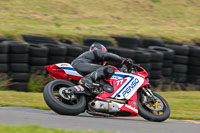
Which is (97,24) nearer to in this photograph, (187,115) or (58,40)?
(58,40)

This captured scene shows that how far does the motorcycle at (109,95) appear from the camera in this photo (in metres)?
6.52

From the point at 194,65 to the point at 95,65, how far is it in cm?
712

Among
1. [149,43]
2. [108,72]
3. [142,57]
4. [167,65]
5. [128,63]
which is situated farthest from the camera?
[149,43]

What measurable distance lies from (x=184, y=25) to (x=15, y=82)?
15.6m

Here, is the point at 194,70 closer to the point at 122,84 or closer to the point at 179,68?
the point at 179,68

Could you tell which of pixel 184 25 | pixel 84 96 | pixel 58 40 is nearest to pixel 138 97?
pixel 84 96

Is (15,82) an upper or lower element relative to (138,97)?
lower

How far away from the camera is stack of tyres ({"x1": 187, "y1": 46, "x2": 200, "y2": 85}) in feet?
43.5

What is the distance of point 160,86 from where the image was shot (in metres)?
12.6

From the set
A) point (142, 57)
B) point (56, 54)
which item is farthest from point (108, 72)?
point (142, 57)

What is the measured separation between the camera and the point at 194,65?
43.6 feet

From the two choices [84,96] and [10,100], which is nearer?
[84,96]

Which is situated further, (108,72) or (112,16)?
(112,16)

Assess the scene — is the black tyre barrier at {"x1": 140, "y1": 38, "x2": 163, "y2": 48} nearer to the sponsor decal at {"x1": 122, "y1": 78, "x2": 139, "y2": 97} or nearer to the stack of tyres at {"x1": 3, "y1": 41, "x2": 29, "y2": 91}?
the stack of tyres at {"x1": 3, "y1": 41, "x2": 29, "y2": 91}
